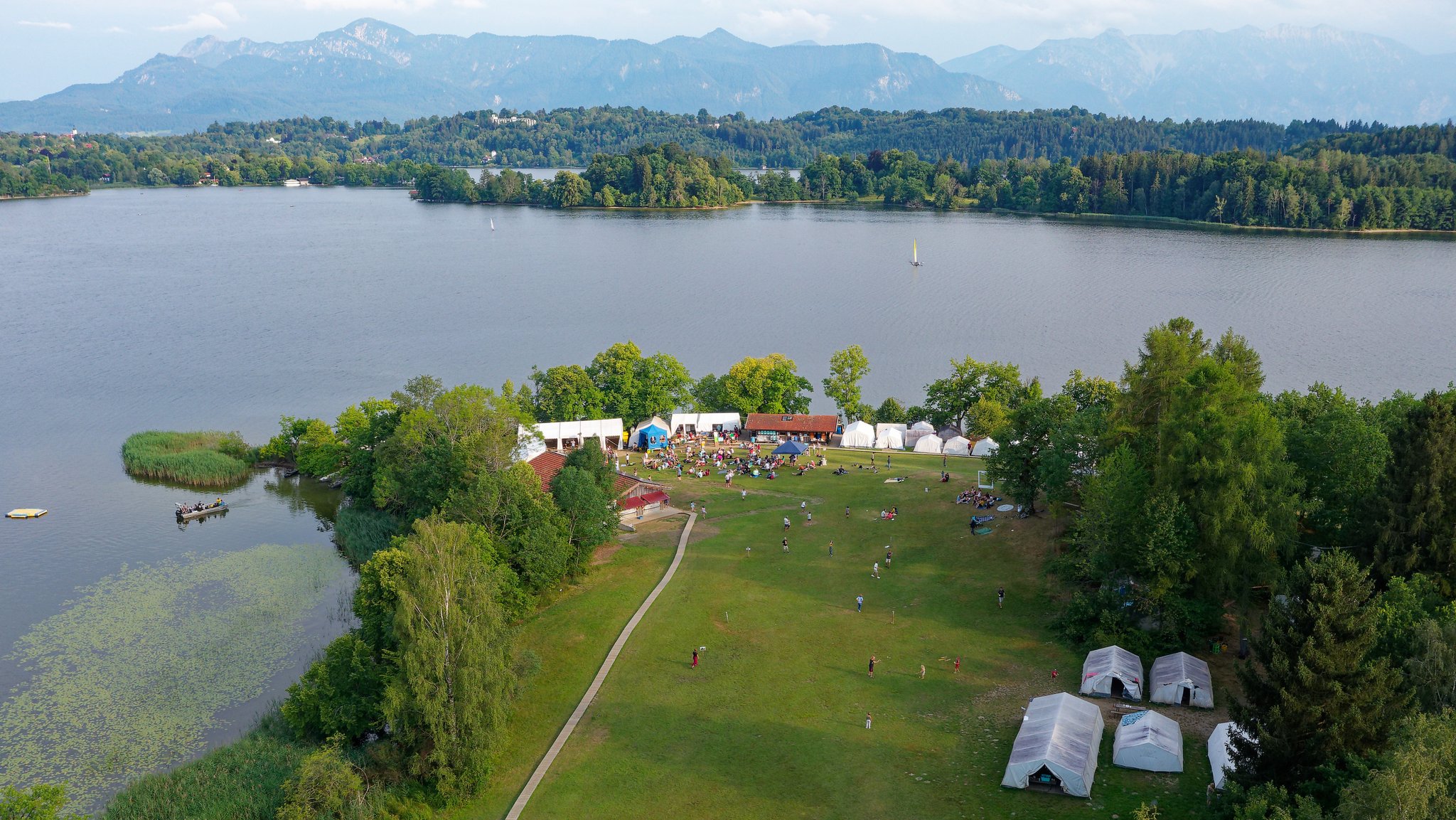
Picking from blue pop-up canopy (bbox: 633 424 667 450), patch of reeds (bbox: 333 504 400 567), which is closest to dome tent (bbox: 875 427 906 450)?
blue pop-up canopy (bbox: 633 424 667 450)

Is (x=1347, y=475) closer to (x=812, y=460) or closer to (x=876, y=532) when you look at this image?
(x=876, y=532)

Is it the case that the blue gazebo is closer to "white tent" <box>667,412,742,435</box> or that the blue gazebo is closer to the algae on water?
"white tent" <box>667,412,742,435</box>

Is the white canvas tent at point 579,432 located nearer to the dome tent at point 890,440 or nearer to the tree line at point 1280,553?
the dome tent at point 890,440

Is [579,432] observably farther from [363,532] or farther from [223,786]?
[223,786]

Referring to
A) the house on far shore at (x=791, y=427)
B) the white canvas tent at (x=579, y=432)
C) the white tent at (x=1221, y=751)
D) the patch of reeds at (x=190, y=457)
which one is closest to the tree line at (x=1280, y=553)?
the white tent at (x=1221, y=751)

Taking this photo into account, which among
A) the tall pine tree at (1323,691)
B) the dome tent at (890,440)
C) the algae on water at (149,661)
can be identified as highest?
the tall pine tree at (1323,691)

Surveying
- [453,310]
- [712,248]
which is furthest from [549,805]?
[712,248]
